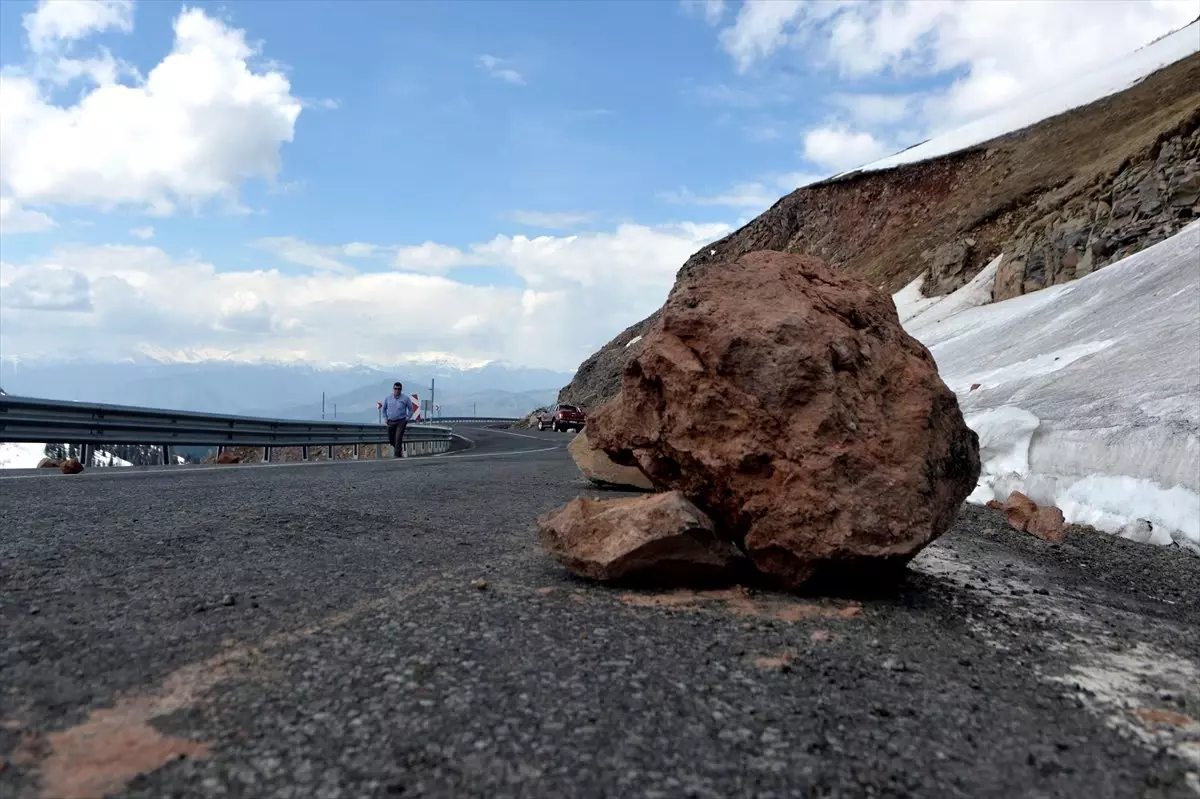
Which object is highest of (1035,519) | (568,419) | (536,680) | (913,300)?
(913,300)

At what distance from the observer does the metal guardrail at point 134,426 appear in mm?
13055

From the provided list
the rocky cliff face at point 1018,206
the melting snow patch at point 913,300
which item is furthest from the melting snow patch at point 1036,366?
the melting snow patch at point 913,300

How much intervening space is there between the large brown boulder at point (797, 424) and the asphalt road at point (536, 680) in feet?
1.53

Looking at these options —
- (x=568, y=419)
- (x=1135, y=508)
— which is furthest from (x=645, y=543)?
(x=568, y=419)

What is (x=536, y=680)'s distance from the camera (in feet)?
10.5

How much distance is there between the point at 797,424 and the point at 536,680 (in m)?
Result: 2.43

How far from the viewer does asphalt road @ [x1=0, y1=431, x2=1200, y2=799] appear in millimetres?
2508

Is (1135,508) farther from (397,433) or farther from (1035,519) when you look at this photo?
(397,433)

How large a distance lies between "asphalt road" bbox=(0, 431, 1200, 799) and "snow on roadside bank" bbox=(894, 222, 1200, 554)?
3.13 m

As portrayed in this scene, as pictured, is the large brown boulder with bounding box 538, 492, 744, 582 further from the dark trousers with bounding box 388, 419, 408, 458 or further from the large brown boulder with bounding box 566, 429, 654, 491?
the dark trousers with bounding box 388, 419, 408, 458

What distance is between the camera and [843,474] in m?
4.79

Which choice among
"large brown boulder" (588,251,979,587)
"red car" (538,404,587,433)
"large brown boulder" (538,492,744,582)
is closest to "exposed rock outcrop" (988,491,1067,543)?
"large brown boulder" (588,251,979,587)

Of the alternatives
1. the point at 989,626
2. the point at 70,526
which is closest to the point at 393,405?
the point at 70,526

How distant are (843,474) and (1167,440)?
19.9 feet
